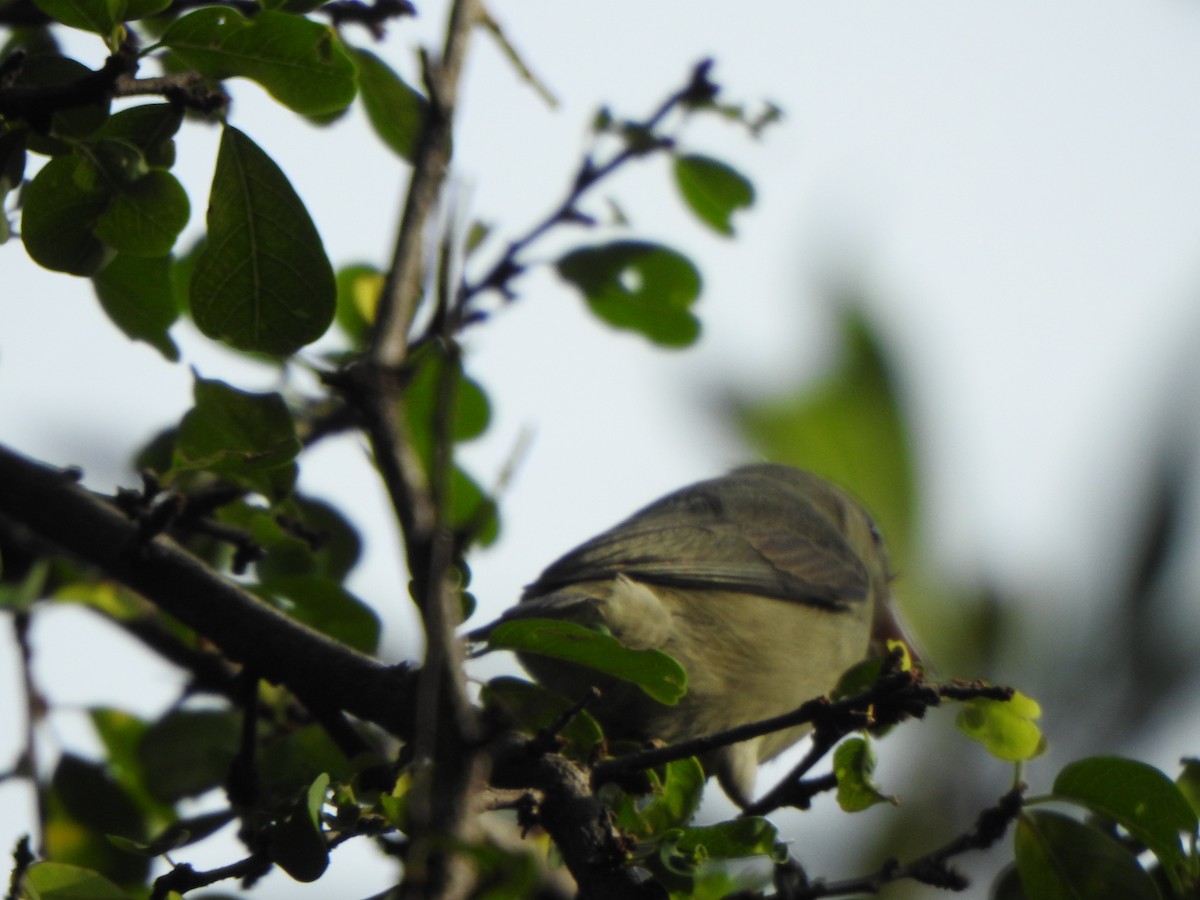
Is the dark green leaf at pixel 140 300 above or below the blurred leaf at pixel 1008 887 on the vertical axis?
above

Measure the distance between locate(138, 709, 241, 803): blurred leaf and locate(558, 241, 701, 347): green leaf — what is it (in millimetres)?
1555

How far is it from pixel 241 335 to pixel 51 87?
1.67 ft

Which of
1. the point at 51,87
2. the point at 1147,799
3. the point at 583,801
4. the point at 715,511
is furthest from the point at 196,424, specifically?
the point at 715,511

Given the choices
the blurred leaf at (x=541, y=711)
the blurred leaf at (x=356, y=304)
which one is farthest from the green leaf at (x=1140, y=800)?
the blurred leaf at (x=356, y=304)

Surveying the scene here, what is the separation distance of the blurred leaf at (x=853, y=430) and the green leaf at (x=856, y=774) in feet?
8.90

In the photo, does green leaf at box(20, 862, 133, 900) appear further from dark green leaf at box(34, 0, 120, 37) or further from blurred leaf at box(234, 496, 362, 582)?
dark green leaf at box(34, 0, 120, 37)

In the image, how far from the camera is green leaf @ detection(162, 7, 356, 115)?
7.08 ft

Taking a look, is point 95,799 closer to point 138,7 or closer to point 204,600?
point 204,600

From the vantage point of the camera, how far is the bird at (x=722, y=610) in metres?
4.23

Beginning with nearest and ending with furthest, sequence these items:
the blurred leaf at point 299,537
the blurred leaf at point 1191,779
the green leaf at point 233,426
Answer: the blurred leaf at point 1191,779, the green leaf at point 233,426, the blurred leaf at point 299,537

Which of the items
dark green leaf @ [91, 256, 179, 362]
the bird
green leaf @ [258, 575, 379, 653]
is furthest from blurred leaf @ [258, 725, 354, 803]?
dark green leaf @ [91, 256, 179, 362]

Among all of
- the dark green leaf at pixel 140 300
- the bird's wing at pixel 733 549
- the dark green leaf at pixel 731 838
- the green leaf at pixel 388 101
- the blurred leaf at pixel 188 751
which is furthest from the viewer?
the bird's wing at pixel 733 549

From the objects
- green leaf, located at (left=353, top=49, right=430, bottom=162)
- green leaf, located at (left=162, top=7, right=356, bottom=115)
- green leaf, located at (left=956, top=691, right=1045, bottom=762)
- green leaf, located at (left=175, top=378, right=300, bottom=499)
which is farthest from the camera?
green leaf, located at (left=353, top=49, right=430, bottom=162)

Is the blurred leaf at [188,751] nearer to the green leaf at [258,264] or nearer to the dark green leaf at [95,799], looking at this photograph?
the dark green leaf at [95,799]
